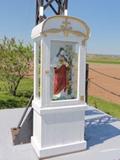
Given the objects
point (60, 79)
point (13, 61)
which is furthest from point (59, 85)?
point (13, 61)

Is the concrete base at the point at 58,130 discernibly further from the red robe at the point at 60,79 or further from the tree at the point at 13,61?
the tree at the point at 13,61

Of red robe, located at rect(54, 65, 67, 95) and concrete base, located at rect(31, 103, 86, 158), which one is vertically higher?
red robe, located at rect(54, 65, 67, 95)

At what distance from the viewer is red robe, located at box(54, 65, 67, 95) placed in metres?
→ 3.55

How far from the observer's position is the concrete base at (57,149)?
3508mm

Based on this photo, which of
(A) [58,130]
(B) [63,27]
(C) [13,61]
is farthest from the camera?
(C) [13,61]

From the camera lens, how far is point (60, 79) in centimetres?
360

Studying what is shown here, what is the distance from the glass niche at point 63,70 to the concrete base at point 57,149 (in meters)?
0.65

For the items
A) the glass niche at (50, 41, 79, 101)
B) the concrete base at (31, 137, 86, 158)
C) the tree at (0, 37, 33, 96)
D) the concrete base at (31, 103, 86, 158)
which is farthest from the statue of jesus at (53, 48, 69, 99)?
the tree at (0, 37, 33, 96)

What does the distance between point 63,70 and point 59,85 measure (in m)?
0.21

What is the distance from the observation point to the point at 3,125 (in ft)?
16.1

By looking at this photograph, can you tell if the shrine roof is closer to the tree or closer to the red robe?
the red robe

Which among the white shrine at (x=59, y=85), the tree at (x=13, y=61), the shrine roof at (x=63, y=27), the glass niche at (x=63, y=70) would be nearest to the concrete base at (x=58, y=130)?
the white shrine at (x=59, y=85)

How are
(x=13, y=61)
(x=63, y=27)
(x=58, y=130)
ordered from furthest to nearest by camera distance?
(x=13, y=61), (x=58, y=130), (x=63, y=27)

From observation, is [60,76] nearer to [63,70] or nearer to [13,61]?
[63,70]
